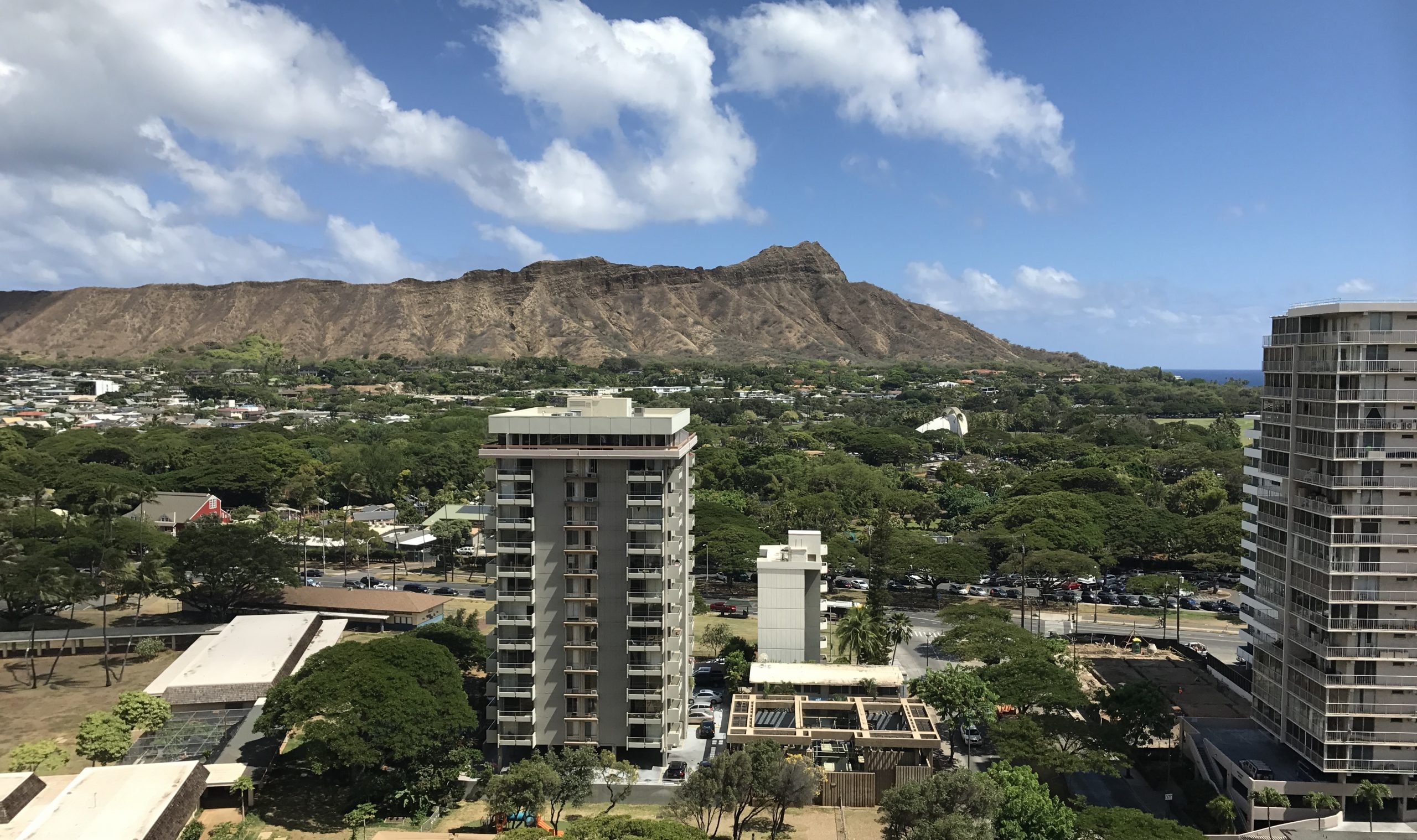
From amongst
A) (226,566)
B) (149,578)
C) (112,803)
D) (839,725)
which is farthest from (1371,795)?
(149,578)

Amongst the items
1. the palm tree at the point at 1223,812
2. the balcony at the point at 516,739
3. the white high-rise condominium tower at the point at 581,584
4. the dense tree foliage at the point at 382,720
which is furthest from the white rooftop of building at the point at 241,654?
the palm tree at the point at 1223,812

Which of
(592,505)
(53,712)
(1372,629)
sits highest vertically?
(592,505)

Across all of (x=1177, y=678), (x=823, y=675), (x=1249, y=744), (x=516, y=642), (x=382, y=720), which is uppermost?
(x=516, y=642)

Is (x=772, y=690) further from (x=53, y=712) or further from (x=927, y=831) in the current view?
(x=53, y=712)

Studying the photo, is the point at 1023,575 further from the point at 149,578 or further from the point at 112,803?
the point at 149,578

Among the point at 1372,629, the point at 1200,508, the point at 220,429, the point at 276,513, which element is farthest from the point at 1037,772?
the point at 220,429

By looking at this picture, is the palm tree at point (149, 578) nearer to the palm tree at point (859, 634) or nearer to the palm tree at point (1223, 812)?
the palm tree at point (859, 634)
